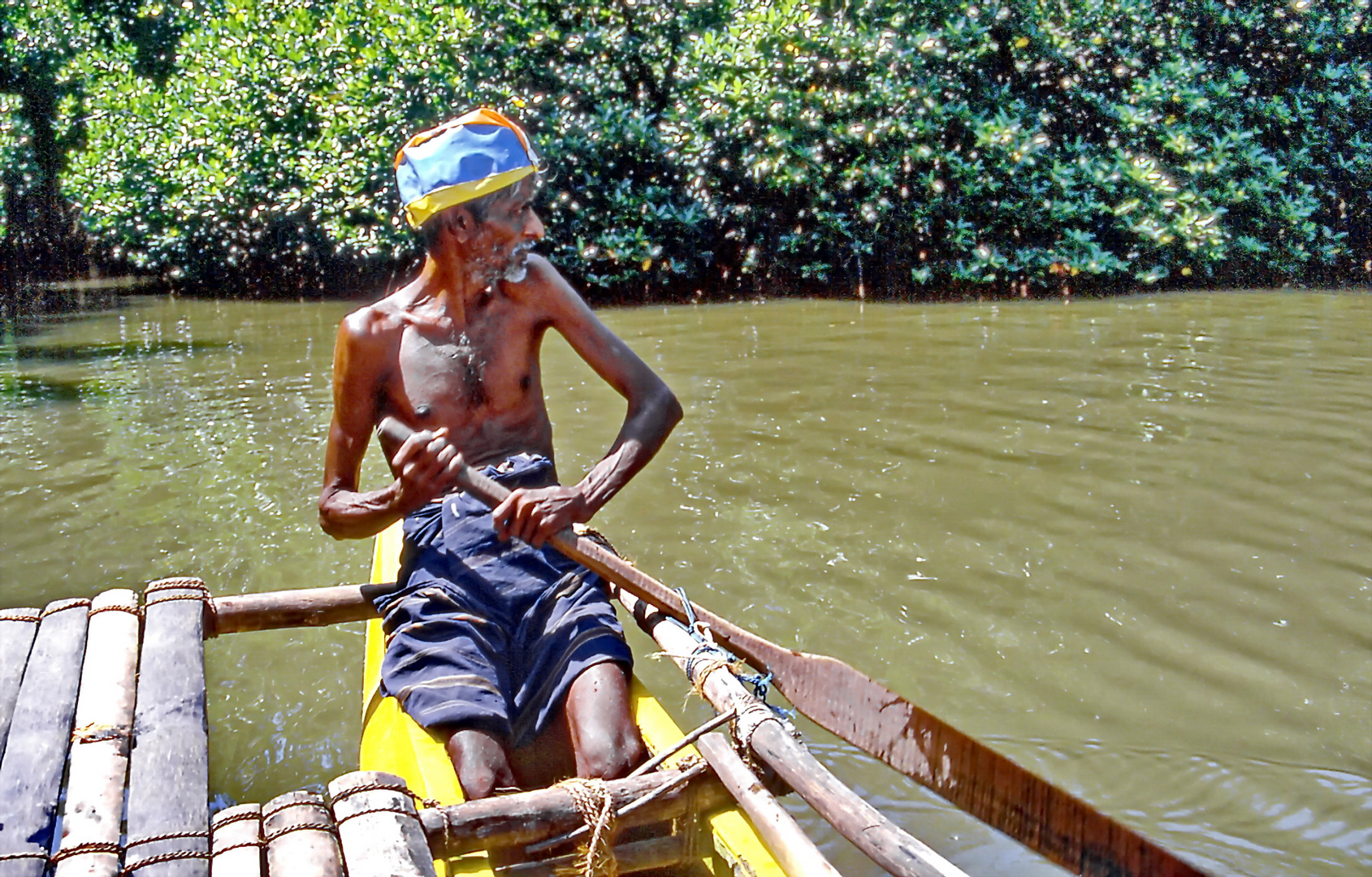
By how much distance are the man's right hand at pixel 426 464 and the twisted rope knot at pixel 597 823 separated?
2.61ft

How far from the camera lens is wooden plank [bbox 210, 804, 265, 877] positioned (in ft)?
6.18

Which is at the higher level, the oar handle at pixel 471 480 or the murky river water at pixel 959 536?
the oar handle at pixel 471 480

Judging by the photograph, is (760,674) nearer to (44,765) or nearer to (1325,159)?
(44,765)

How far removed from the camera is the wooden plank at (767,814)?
1.96 meters

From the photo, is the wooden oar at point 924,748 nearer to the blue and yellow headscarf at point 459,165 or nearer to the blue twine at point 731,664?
the blue twine at point 731,664

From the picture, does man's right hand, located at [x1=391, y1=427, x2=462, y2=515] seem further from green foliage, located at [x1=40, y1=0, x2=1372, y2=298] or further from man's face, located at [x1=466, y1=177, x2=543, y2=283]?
green foliage, located at [x1=40, y1=0, x2=1372, y2=298]

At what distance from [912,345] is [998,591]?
17.1 ft

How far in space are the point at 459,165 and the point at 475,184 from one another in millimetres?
62

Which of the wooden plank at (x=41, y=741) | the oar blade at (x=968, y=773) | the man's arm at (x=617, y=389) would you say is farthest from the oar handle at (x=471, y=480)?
the wooden plank at (x=41, y=741)

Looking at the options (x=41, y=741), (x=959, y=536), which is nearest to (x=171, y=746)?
(x=41, y=741)

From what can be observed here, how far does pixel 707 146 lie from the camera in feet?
40.1

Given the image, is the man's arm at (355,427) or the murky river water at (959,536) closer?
the man's arm at (355,427)

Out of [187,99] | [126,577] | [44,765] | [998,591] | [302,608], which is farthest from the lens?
[187,99]

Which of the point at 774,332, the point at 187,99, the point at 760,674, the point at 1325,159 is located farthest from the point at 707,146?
the point at 760,674
